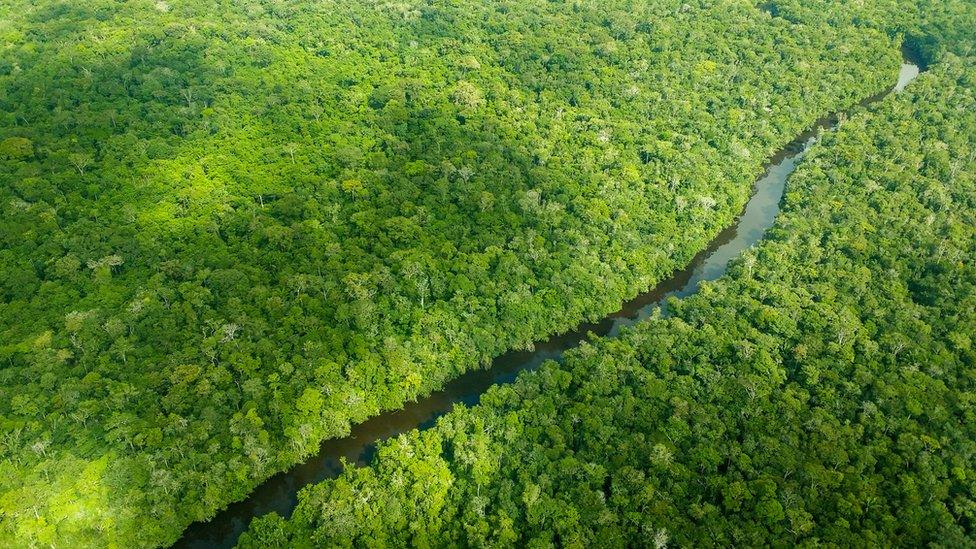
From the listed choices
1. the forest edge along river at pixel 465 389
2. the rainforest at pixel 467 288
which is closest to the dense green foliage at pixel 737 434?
the rainforest at pixel 467 288

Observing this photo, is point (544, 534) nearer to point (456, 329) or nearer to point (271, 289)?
point (456, 329)

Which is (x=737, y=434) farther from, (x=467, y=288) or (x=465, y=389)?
(x=467, y=288)

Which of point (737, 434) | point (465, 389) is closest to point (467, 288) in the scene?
point (465, 389)

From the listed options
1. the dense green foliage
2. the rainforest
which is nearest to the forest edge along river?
the rainforest

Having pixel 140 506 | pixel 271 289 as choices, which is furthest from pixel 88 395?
pixel 271 289

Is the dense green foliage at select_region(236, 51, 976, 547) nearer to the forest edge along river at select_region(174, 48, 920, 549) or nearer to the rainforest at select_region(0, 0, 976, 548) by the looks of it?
the rainforest at select_region(0, 0, 976, 548)

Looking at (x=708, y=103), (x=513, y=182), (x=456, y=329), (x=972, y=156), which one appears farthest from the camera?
(x=708, y=103)

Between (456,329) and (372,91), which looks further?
(372,91)

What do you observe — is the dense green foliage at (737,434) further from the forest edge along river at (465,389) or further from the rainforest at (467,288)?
the forest edge along river at (465,389)

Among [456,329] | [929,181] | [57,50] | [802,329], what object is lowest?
[57,50]
